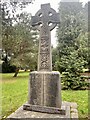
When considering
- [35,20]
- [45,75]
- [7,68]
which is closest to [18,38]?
[35,20]

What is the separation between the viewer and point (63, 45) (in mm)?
18781

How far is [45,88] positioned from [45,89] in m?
0.02

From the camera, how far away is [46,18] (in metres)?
4.57

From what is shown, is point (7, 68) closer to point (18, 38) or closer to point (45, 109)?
point (18, 38)

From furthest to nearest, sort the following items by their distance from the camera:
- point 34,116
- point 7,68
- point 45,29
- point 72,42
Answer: point 7,68
point 72,42
point 45,29
point 34,116

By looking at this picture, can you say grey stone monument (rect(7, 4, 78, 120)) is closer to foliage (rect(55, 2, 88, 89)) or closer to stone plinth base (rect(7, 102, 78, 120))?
stone plinth base (rect(7, 102, 78, 120))

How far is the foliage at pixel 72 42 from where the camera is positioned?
31.8 ft

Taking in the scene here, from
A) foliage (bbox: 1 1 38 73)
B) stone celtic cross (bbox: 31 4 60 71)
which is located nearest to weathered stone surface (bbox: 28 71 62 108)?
stone celtic cross (bbox: 31 4 60 71)

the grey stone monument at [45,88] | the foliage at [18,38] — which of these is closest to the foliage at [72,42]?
the foliage at [18,38]

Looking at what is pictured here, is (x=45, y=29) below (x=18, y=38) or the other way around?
below

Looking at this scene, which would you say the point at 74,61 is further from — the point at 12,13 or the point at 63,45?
the point at 63,45

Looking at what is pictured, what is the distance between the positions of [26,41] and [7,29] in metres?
6.58

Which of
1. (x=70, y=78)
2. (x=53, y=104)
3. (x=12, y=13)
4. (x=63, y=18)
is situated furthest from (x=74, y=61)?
(x=63, y=18)

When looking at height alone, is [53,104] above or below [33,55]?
below
